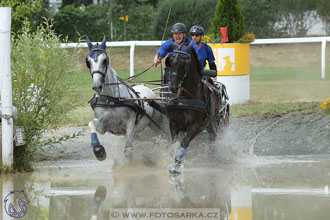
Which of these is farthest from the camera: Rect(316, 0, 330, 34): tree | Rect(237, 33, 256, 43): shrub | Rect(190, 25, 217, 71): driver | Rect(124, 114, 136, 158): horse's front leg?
Rect(316, 0, 330, 34): tree

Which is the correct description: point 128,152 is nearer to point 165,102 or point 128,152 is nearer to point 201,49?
point 165,102

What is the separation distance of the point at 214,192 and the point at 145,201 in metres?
0.90

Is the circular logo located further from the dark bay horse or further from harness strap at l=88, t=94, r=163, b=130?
the dark bay horse

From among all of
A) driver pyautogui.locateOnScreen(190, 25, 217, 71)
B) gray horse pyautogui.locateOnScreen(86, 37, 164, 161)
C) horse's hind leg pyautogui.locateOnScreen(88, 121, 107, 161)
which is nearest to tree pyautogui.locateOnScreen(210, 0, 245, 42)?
driver pyautogui.locateOnScreen(190, 25, 217, 71)

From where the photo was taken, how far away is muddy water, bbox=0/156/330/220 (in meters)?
6.92

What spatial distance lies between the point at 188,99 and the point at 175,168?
959 mm

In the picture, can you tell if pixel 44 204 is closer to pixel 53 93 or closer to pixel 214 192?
pixel 214 192

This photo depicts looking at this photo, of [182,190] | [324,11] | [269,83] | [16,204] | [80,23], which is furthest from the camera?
[80,23]

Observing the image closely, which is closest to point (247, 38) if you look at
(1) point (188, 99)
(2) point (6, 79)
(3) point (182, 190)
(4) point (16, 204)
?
(1) point (188, 99)

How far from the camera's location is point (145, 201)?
7406 mm

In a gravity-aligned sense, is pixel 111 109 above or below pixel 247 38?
below

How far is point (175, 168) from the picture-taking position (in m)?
9.12

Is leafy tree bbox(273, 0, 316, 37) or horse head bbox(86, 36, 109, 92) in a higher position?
leafy tree bbox(273, 0, 316, 37)

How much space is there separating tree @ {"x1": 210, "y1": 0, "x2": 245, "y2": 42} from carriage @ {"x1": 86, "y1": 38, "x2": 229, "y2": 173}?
8008 mm
